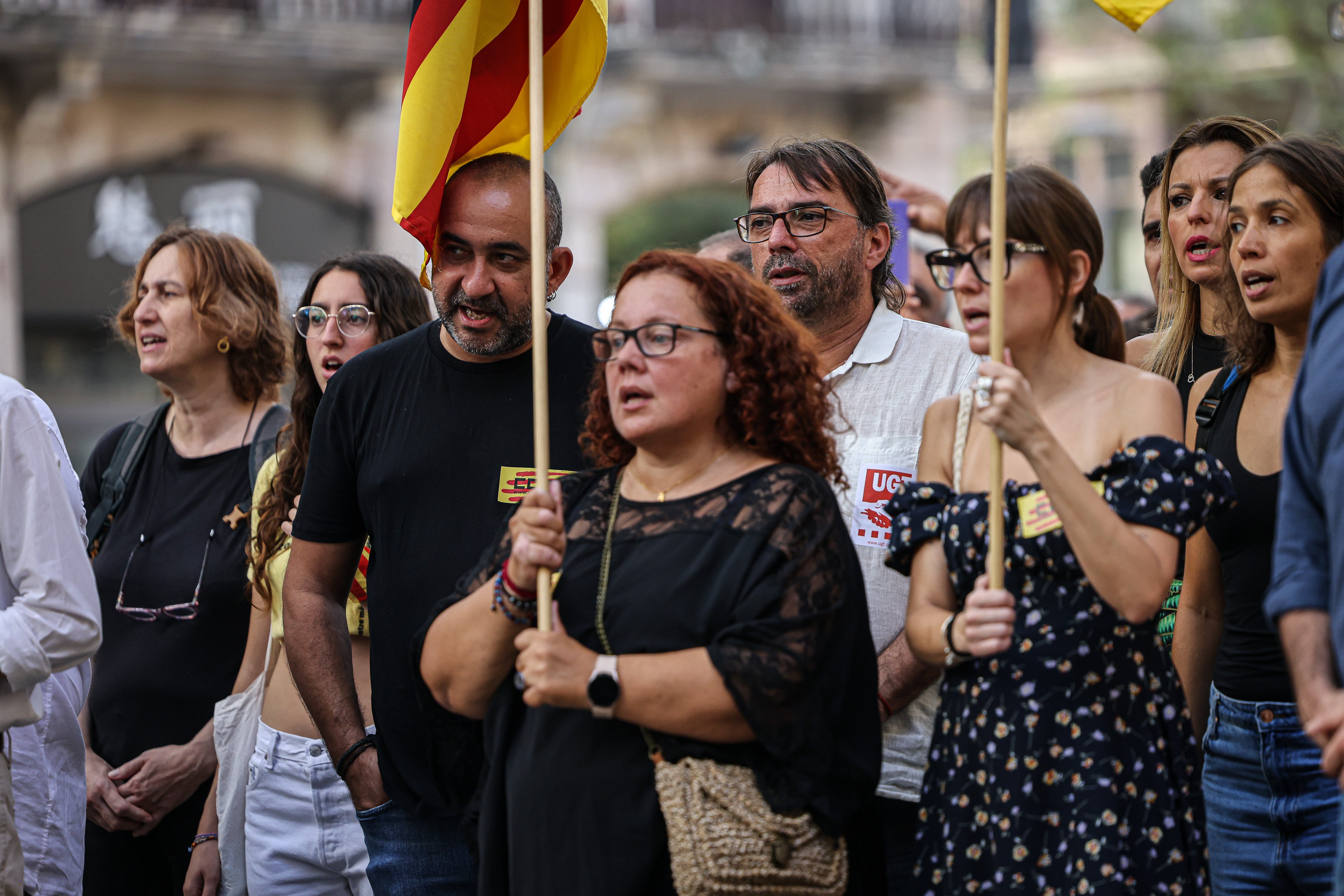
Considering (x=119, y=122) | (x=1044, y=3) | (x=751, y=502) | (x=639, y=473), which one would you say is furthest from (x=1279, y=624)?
(x=1044, y=3)

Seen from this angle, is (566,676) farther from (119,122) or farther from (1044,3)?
(1044,3)

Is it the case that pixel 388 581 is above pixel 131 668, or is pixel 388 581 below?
above

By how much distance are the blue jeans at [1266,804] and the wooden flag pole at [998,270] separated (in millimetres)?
825

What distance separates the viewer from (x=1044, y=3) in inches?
998

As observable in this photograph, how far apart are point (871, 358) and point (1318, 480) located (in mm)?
1341

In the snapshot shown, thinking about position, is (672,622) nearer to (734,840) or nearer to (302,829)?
(734,840)

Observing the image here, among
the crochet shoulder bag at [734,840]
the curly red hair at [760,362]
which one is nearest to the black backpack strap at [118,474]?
the curly red hair at [760,362]

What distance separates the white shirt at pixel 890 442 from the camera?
3332 mm

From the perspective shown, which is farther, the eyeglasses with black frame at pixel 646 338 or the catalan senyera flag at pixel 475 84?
the catalan senyera flag at pixel 475 84

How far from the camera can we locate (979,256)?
2.77m

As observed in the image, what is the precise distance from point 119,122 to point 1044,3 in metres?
16.5

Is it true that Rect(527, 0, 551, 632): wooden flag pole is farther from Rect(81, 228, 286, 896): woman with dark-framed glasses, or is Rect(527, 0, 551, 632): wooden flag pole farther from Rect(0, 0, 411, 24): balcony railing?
Rect(0, 0, 411, 24): balcony railing

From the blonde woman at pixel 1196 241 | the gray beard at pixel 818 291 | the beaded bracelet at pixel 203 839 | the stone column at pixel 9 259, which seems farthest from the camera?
the stone column at pixel 9 259

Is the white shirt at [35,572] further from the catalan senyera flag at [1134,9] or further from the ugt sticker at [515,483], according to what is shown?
the catalan senyera flag at [1134,9]
